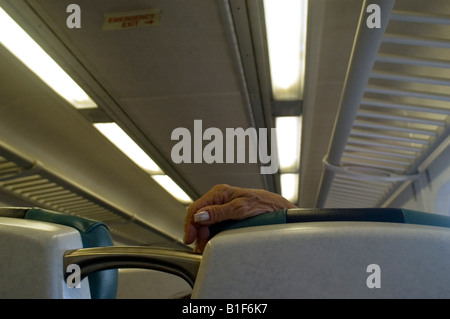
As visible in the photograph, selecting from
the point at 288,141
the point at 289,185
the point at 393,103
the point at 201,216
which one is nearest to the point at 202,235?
the point at 201,216

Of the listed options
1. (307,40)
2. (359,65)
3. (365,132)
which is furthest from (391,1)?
(365,132)

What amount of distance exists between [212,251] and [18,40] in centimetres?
191

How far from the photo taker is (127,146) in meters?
3.45

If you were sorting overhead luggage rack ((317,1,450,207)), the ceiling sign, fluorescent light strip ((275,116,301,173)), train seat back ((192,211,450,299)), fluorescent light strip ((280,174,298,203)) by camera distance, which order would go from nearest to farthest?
train seat back ((192,211,450,299)) → overhead luggage rack ((317,1,450,207)) → the ceiling sign → fluorescent light strip ((275,116,301,173)) → fluorescent light strip ((280,174,298,203))

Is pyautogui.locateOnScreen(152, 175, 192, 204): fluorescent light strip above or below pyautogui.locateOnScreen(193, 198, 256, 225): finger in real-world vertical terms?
above

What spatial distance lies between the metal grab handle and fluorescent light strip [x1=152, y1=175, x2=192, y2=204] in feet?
11.2

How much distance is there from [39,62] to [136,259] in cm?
186

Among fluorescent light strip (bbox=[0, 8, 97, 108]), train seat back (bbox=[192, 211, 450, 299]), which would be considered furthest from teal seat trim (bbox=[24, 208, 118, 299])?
fluorescent light strip (bbox=[0, 8, 97, 108])

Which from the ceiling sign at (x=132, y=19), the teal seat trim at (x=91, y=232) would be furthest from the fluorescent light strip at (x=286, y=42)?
the teal seat trim at (x=91, y=232)

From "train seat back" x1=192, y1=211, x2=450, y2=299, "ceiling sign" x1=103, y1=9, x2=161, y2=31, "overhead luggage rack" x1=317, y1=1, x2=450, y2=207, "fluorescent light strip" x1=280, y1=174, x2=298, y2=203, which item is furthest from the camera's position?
"fluorescent light strip" x1=280, y1=174, x2=298, y2=203

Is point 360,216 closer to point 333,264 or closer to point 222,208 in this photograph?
point 333,264

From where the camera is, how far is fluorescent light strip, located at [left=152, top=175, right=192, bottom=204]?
4.29m

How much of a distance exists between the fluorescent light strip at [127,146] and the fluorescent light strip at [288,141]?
124cm

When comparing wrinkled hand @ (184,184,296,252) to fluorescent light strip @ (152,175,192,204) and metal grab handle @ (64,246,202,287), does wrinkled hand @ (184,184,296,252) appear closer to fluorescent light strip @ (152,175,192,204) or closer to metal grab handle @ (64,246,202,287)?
metal grab handle @ (64,246,202,287)
